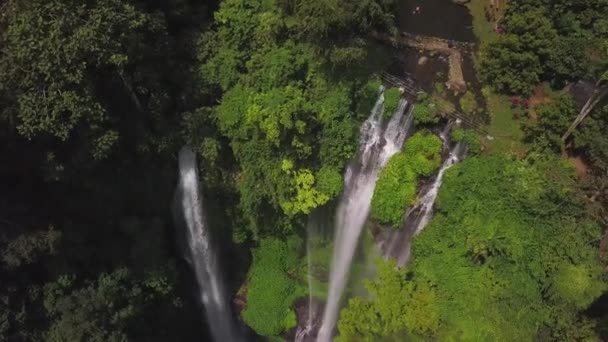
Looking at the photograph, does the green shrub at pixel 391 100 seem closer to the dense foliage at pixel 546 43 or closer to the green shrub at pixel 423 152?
the green shrub at pixel 423 152

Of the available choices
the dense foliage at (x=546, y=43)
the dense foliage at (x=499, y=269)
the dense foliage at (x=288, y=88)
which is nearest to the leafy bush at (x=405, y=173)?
the dense foliage at (x=499, y=269)

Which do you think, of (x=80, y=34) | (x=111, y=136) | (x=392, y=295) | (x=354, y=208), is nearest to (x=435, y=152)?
(x=354, y=208)

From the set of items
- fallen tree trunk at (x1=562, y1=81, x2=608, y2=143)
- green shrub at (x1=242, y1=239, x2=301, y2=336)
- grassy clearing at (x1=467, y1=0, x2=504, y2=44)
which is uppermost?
grassy clearing at (x1=467, y1=0, x2=504, y2=44)

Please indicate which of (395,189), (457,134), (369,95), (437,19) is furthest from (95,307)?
(437,19)

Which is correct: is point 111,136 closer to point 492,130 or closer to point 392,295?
point 392,295

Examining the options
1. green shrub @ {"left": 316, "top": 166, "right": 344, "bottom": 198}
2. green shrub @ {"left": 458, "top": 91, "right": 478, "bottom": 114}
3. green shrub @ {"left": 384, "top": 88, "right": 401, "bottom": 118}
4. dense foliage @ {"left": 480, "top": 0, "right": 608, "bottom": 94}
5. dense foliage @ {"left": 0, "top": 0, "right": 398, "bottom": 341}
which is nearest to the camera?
dense foliage @ {"left": 0, "top": 0, "right": 398, "bottom": 341}

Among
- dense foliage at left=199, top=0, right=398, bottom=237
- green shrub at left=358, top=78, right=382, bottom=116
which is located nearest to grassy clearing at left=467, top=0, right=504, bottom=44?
dense foliage at left=199, top=0, right=398, bottom=237

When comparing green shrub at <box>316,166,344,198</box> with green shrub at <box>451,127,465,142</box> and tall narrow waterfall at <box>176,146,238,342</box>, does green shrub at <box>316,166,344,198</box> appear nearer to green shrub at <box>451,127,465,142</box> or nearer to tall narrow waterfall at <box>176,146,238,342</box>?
tall narrow waterfall at <box>176,146,238,342</box>
